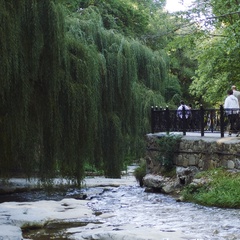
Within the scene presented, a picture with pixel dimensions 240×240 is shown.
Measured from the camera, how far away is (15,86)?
563 inches

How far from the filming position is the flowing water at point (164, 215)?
1226 centimetres

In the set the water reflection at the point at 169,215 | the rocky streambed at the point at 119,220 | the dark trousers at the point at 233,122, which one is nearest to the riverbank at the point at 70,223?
the rocky streambed at the point at 119,220

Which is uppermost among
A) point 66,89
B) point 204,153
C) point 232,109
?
point 66,89

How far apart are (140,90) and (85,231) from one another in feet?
53.2

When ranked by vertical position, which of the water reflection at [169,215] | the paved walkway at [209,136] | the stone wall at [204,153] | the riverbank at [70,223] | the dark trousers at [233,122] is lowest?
the water reflection at [169,215]

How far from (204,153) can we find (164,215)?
4.68m

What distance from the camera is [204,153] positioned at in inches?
749

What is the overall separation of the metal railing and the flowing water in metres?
2.92

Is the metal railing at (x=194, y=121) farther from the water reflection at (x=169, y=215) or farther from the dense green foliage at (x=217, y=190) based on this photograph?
the water reflection at (x=169, y=215)

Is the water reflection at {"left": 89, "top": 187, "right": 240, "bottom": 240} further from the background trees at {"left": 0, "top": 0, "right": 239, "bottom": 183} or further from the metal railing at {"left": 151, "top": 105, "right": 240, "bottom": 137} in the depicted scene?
the metal railing at {"left": 151, "top": 105, "right": 240, "bottom": 137}

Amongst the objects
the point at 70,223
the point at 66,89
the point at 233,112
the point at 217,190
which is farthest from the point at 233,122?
the point at 70,223

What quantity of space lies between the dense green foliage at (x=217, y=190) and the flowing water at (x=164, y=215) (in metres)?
0.35

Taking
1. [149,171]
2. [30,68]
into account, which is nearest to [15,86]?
[30,68]

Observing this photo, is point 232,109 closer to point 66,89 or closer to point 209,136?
point 209,136
